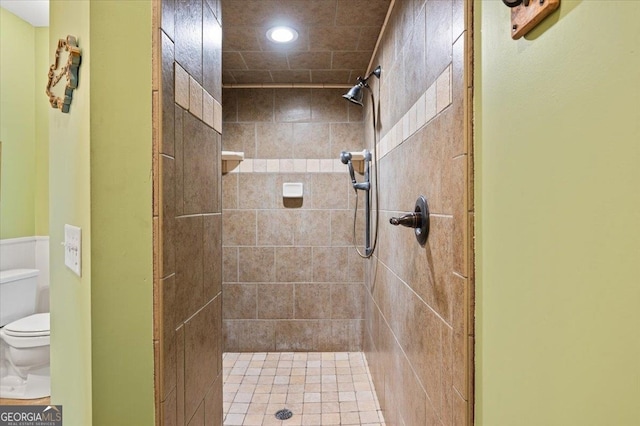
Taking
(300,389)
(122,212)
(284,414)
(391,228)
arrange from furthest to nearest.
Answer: (300,389) → (284,414) → (391,228) → (122,212)

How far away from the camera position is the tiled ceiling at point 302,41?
1782 mm

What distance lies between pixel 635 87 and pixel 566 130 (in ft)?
0.40

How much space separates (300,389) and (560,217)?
7.12ft

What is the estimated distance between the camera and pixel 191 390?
1092mm

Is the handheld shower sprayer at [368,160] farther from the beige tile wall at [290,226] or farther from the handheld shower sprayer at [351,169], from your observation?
the beige tile wall at [290,226]

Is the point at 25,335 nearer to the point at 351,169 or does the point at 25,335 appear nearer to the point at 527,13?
the point at 351,169

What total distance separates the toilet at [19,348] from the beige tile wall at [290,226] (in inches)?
47.7

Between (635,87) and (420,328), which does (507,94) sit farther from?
(420,328)

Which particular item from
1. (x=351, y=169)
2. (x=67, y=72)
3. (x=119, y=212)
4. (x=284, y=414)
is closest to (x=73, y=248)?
(x=119, y=212)

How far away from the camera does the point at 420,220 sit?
1.21 m

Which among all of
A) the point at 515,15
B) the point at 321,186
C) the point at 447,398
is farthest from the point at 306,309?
the point at 515,15

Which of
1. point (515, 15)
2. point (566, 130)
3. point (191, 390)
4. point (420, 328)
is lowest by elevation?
point (191, 390)

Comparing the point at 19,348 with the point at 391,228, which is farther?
the point at 19,348

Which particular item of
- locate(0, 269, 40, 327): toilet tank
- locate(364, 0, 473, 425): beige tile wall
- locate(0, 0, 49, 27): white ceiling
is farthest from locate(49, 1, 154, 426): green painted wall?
locate(0, 0, 49, 27): white ceiling
